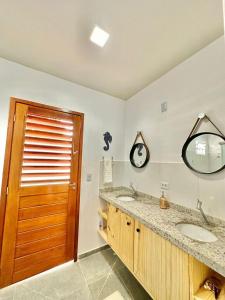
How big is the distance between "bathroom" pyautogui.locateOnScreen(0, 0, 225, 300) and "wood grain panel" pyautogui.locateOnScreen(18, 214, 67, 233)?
0.02 meters

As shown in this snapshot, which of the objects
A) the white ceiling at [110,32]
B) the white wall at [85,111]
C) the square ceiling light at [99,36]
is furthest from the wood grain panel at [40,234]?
the square ceiling light at [99,36]

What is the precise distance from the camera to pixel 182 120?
1.57 metres

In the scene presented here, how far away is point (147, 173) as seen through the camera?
77.8 inches

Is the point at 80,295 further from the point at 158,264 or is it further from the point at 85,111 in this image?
the point at 85,111

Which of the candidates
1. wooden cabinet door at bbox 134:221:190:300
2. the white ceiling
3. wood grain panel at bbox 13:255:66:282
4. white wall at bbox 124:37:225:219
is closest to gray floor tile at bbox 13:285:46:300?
wood grain panel at bbox 13:255:66:282

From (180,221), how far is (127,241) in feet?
2.05

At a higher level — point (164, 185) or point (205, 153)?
point (205, 153)

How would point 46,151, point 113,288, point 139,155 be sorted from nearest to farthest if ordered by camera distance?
1. point 113,288
2. point 46,151
3. point 139,155

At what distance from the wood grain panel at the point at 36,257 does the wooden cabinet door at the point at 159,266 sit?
1.02 m

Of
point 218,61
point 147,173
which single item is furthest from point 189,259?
point 218,61

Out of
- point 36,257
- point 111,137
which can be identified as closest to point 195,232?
point 111,137

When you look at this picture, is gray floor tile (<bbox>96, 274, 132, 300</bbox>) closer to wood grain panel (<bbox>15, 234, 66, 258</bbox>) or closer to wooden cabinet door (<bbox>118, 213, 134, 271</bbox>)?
wooden cabinet door (<bbox>118, 213, 134, 271</bbox>)

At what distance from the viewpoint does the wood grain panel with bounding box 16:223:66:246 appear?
1.56 metres

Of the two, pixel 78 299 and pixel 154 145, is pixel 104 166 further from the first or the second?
pixel 78 299
